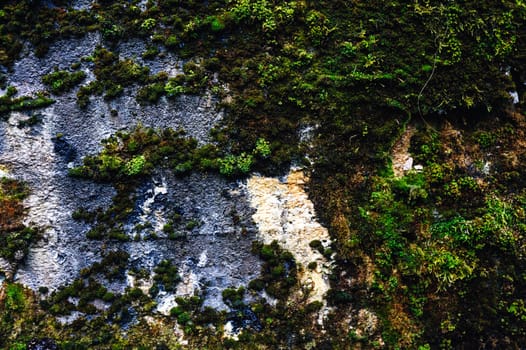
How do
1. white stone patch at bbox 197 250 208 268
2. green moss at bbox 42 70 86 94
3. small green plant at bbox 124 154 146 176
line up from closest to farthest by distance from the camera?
white stone patch at bbox 197 250 208 268 → small green plant at bbox 124 154 146 176 → green moss at bbox 42 70 86 94

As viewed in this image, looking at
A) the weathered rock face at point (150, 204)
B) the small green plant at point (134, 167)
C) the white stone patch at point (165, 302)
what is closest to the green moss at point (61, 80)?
the weathered rock face at point (150, 204)

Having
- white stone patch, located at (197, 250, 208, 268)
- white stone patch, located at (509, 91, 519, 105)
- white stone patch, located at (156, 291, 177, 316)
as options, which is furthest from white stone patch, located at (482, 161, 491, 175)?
white stone patch, located at (156, 291, 177, 316)

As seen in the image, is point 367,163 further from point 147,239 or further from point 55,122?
point 55,122

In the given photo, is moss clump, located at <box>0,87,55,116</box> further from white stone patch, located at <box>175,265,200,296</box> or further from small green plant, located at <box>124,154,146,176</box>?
white stone patch, located at <box>175,265,200,296</box>

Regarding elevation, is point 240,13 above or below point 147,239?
above

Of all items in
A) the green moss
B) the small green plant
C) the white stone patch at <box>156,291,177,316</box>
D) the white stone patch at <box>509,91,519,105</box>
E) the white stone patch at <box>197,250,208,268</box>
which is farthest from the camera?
the white stone patch at <box>509,91,519,105</box>

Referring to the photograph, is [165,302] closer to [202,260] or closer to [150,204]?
[202,260]

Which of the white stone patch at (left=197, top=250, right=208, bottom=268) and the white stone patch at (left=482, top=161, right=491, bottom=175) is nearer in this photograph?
the white stone patch at (left=197, top=250, right=208, bottom=268)

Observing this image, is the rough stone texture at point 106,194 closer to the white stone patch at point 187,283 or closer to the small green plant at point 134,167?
the white stone patch at point 187,283

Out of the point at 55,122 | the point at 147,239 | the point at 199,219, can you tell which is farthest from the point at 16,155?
the point at 199,219
